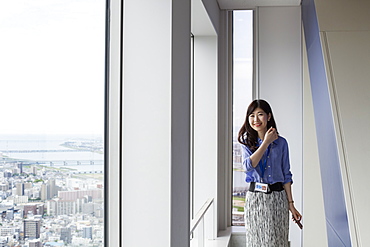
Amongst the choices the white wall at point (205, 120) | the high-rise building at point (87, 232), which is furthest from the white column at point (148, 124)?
the white wall at point (205, 120)

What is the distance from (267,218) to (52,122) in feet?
7.46

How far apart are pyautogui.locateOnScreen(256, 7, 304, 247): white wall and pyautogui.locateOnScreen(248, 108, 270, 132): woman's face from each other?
996 millimetres

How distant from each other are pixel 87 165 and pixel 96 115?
0.68 ft

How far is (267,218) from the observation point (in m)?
3.41

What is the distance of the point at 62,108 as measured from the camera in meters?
1.52

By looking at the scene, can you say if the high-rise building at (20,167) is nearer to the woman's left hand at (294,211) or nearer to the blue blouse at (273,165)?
the blue blouse at (273,165)

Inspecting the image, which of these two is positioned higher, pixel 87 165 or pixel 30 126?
pixel 30 126

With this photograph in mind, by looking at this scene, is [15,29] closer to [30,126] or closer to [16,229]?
[30,126]

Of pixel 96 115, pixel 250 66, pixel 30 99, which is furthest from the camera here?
pixel 250 66

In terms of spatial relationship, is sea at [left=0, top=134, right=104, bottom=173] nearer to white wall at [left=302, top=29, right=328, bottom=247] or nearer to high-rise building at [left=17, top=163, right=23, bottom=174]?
high-rise building at [left=17, top=163, right=23, bottom=174]

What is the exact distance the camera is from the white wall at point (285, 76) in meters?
4.40

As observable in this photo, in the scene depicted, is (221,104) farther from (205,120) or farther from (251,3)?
(251,3)

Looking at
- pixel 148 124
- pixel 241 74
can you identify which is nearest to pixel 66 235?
pixel 148 124

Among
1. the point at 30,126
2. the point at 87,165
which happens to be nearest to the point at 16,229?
the point at 30,126
